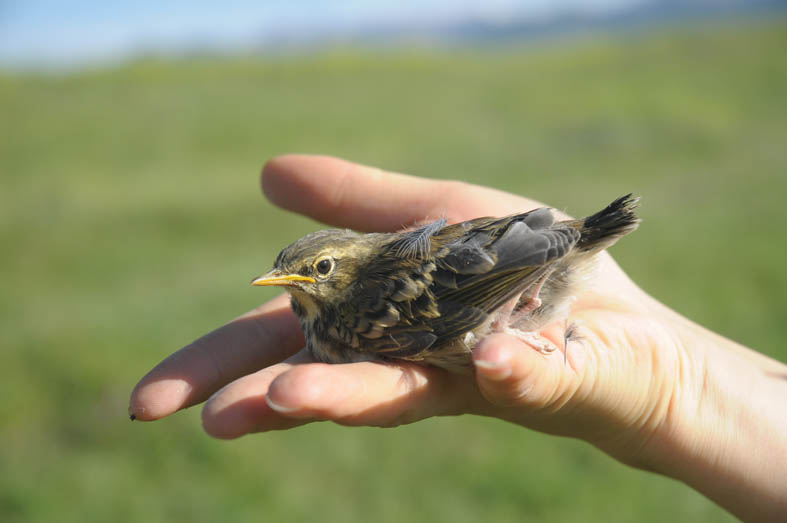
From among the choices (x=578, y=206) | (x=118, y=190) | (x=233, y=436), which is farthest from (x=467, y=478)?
(x=118, y=190)

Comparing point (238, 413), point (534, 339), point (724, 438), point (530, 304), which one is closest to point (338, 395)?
point (238, 413)

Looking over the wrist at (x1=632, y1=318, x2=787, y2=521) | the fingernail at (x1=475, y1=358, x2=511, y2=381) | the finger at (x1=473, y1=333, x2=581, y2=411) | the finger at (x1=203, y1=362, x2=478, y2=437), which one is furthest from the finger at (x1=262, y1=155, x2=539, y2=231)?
the fingernail at (x1=475, y1=358, x2=511, y2=381)

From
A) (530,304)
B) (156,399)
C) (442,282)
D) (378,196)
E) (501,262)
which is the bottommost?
(156,399)

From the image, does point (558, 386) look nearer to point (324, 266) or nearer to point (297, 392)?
point (297, 392)

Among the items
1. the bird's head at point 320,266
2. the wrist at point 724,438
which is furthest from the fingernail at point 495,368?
the wrist at point 724,438

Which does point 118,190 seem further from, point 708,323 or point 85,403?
point 708,323

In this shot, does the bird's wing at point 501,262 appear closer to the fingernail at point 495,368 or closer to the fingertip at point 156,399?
the fingernail at point 495,368
